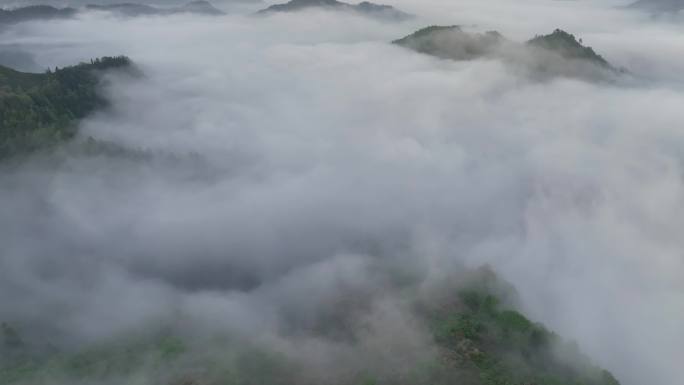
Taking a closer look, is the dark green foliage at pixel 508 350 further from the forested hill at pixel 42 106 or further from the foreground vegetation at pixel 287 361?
the forested hill at pixel 42 106

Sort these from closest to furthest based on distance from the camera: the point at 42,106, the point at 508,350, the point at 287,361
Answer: the point at 287,361 → the point at 508,350 → the point at 42,106

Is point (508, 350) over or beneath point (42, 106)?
beneath

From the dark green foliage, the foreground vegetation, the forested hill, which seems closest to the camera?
the foreground vegetation

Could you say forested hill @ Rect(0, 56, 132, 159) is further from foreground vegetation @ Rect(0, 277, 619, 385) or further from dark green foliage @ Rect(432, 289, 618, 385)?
dark green foliage @ Rect(432, 289, 618, 385)

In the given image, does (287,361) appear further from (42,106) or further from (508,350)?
(42,106)

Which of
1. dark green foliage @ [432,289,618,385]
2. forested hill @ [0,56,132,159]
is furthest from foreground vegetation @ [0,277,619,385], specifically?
forested hill @ [0,56,132,159]

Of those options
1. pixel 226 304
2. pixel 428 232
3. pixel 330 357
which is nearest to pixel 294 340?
pixel 330 357

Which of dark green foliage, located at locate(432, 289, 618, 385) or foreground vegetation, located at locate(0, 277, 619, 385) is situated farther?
dark green foliage, located at locate(432, 289, 618, 385)

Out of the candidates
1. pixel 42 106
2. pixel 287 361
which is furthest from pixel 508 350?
pixel 42 106
